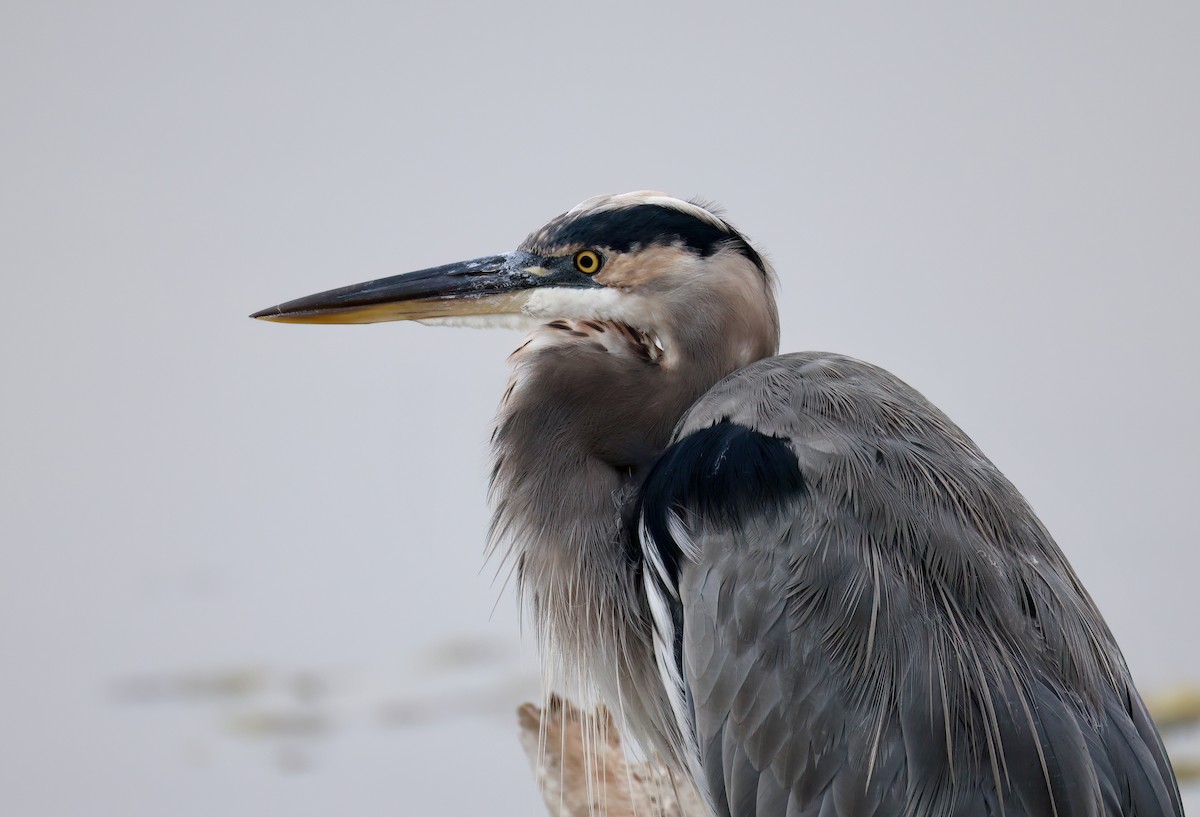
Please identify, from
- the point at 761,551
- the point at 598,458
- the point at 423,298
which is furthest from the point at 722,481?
the point at 423,298

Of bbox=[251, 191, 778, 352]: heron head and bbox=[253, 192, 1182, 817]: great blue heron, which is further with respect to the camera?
bbox=[251, 191, 778, 352]: heron head

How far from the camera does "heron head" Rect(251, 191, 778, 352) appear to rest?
138 cm

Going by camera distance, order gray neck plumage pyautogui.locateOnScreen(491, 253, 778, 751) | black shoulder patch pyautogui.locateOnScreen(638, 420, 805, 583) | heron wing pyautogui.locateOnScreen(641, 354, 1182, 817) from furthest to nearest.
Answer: gray neck plumage pyautogui.locateOnScreen(491, 253, 778, 751) < black shoulder patch pyautogui.locateOnScreen(638, 420, 805, 583) < heron wing pyautogui.locateOnScreen(641, 354, 1182, 817)

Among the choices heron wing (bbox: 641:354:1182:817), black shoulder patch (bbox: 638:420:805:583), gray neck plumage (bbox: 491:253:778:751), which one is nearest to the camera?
heron wing (bbox: 641:354:1182:817)

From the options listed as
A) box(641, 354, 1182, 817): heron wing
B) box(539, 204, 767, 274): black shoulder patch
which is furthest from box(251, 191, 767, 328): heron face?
box(641, 354, 1182, 817): heron wing

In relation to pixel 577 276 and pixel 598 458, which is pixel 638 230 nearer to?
pixel 577 276

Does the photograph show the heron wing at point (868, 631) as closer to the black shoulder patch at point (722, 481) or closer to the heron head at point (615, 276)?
the black shoulder patch at point (722, 481)

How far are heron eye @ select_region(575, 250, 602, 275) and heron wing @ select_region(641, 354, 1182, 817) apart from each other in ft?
0.75

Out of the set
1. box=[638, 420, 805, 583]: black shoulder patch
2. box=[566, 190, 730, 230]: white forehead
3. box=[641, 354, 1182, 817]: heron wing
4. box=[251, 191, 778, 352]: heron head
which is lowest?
box=[641, 354, 1182, 817]: heron wing

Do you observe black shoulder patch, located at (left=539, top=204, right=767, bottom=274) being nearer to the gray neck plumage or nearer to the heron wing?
the gray neck plumage

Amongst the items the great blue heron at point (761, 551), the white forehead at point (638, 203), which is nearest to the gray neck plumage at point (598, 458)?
the great blue heron at point (761, 551)

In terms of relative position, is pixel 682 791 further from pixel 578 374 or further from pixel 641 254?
pixel 641 254

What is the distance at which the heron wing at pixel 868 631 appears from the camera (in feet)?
3.70

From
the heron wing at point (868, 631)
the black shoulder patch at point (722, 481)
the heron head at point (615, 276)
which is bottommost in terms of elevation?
the heron wing at point (868, 631)
